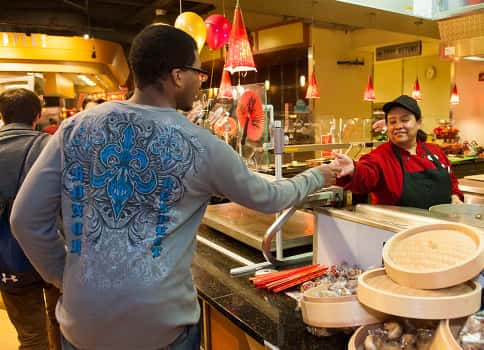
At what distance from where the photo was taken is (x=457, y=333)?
0.96 m

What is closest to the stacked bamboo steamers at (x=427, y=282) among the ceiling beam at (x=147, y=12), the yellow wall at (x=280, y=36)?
the ceiling beam at (x=147, y=12)

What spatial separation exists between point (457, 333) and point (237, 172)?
0.63m

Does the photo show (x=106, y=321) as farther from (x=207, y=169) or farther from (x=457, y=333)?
(x=457, y=333)

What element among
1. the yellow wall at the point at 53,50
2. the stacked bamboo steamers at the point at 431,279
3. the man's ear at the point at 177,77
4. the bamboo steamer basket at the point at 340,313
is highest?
the yellow wall at the point at 53,50

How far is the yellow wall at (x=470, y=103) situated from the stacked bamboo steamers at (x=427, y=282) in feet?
22.3

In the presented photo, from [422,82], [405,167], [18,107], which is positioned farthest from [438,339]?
[422,82]

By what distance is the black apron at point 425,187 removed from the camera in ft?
7.04

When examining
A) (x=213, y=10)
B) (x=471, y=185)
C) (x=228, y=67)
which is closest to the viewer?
(x=228, y=67)

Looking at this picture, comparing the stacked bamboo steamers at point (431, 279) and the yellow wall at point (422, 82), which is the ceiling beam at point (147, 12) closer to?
the yellow wall at point (422, 82)

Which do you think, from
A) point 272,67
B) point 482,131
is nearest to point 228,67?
point 482,131

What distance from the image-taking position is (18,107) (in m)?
2.13

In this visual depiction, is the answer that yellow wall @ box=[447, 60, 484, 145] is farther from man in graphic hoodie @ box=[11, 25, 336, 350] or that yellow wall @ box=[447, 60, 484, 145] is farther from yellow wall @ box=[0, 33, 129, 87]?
man in graphic hoodie @ box=[11, 25, 336, 350]

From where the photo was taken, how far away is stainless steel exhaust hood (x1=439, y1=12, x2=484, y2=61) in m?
2.72

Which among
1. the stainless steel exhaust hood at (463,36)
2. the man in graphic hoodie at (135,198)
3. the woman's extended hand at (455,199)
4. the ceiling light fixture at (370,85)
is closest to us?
the man in graphic hoodie at (135,198)
